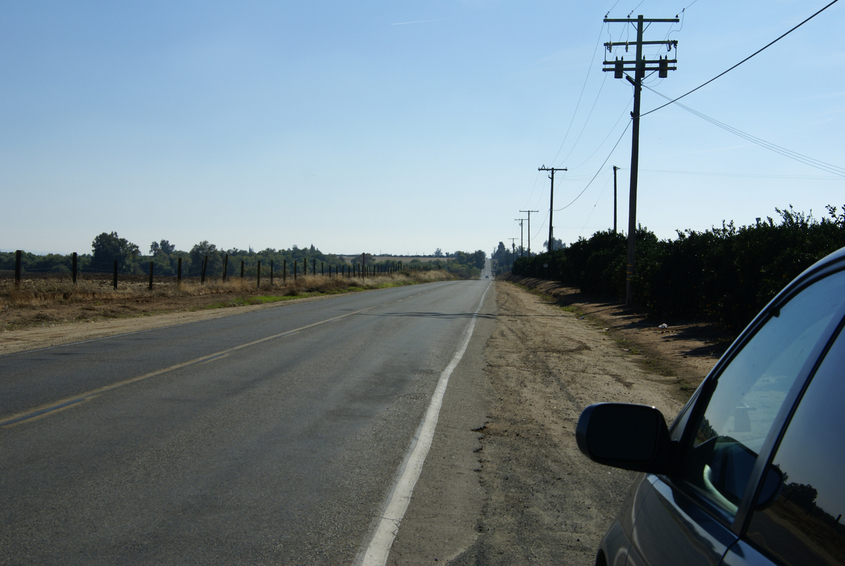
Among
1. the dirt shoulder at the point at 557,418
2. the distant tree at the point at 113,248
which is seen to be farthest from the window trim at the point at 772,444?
the distant tree at the point at 113,248

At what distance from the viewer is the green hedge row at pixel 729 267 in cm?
1292

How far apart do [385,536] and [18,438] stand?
4191 millimetres

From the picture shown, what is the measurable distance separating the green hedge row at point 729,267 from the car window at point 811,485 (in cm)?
1213

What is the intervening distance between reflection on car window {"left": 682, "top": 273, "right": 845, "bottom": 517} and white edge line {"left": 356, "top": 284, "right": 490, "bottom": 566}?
2.48 meters

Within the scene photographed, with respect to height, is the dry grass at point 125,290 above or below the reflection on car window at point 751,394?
below

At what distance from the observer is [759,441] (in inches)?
72.2

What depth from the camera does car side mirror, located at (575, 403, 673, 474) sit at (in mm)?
2150

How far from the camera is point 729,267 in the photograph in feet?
54.3

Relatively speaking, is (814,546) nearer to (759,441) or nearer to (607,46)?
(759,441)

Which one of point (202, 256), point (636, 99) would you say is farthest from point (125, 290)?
point (202, 256)

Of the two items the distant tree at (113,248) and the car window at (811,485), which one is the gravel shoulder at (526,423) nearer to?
the car window at (811,485)

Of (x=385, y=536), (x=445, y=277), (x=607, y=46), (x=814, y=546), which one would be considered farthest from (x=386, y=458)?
(x=445, y=277)

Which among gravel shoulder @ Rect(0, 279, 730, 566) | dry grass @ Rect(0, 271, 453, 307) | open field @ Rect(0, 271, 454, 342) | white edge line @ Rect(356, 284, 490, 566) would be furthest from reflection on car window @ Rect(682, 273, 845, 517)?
dry grass @ Rect(0, 271, 453, 307)

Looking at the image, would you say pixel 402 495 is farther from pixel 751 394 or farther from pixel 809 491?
pixel 809 491
